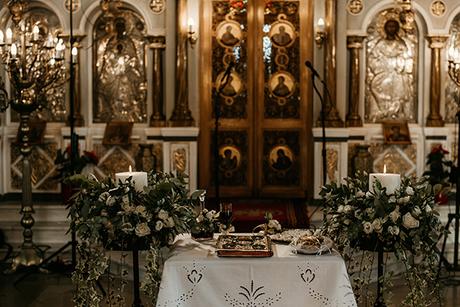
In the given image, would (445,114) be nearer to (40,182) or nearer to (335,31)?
(335,31)

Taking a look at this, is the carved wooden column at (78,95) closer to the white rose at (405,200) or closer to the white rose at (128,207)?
the white rose at (128,207)

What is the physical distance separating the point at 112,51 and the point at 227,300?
19.3 ft

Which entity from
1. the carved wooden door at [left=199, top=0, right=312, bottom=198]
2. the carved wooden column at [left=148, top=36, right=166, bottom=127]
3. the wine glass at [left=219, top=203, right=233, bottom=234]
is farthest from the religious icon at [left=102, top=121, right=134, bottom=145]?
the wine glass at [left=219, top=203, right=233, bottom=234]

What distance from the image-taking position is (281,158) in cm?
937

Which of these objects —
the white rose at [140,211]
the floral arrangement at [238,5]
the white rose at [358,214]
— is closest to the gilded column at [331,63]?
the floral arrangement at [238,5]

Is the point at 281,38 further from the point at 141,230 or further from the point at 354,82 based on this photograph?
the point at 141,230

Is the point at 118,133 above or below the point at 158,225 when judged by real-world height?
above

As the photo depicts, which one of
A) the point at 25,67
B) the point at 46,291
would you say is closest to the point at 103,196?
the point at 46,291

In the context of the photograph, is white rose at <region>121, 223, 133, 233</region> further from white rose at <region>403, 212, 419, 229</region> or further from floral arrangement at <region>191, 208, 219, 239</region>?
white rose at <region>403, 212, 419, 229</region>

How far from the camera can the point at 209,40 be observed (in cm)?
920

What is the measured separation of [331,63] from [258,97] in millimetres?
1041

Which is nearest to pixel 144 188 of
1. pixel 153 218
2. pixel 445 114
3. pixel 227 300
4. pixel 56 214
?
pixel 153 218

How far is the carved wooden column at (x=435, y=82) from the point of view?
903 cm

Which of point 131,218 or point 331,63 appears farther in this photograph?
point 331,63
